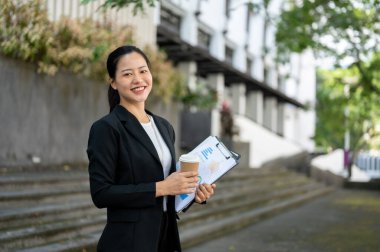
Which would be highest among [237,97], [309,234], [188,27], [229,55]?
[188,27]

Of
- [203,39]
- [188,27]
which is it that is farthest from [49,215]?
[203,39]

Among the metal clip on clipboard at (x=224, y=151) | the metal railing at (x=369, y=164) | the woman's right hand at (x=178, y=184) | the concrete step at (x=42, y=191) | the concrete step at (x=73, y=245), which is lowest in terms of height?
the metal railing at (x=369, y=164)

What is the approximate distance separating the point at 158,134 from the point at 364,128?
45.5m

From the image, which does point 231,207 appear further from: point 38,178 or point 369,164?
point 369,164

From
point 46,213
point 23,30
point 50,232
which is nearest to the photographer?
point 50,232

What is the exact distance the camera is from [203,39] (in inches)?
1110

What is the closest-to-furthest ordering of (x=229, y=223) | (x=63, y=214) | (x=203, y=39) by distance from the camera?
(x=63, y=214)
(x=229, y=223)
(x=203, y=39)

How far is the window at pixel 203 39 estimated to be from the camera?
2769 cm

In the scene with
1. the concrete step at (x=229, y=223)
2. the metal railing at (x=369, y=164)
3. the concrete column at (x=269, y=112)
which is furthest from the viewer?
the metal railing at (x=369, y=164)

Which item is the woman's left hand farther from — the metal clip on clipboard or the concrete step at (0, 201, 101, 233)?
the concrete step at (0, 201, 101, 233)

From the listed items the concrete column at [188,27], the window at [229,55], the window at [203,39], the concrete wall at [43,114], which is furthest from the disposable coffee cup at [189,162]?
the window at [229,55]

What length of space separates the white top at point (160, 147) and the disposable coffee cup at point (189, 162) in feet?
0.81

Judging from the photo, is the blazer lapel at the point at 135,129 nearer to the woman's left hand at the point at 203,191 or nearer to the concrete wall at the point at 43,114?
the woman's left hand at the point at 203,191

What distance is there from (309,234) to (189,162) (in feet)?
29.0
